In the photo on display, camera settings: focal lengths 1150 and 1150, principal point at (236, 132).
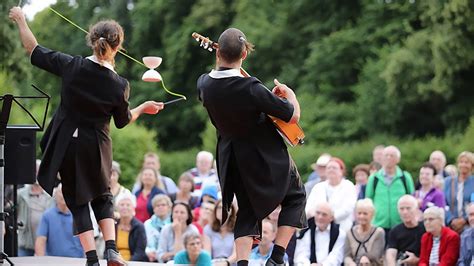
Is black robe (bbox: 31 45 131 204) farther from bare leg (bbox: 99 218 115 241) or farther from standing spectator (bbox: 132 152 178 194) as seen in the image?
standing spectator (bbox: 132 152 178 194)

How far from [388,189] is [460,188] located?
831mm

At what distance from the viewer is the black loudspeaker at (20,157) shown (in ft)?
36.7

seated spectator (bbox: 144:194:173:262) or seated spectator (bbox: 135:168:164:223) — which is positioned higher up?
seated spectator (bbox: 135:168:164:223)

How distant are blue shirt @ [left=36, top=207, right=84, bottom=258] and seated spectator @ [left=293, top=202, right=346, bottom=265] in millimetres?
2470

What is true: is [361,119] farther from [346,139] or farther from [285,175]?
[285,175]

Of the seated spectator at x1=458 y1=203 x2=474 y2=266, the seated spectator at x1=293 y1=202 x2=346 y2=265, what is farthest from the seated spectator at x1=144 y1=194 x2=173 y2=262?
the seated spectator at x1=458 y1=203 x2=474 y2=266

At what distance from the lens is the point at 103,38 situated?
27.2 ft

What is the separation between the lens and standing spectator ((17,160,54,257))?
13477 millimetres

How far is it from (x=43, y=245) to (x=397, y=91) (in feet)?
54.7

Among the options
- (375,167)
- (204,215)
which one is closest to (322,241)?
(204,215)

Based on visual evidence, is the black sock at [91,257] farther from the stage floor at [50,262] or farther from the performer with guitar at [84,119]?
the stage floor at [50,262]

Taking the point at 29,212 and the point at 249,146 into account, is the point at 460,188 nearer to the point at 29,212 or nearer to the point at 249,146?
the point at 29,212

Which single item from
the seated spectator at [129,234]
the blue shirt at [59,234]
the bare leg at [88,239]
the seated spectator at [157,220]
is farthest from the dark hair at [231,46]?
the seated spectator at [157,220]

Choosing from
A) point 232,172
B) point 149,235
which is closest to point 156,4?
point 149,235
